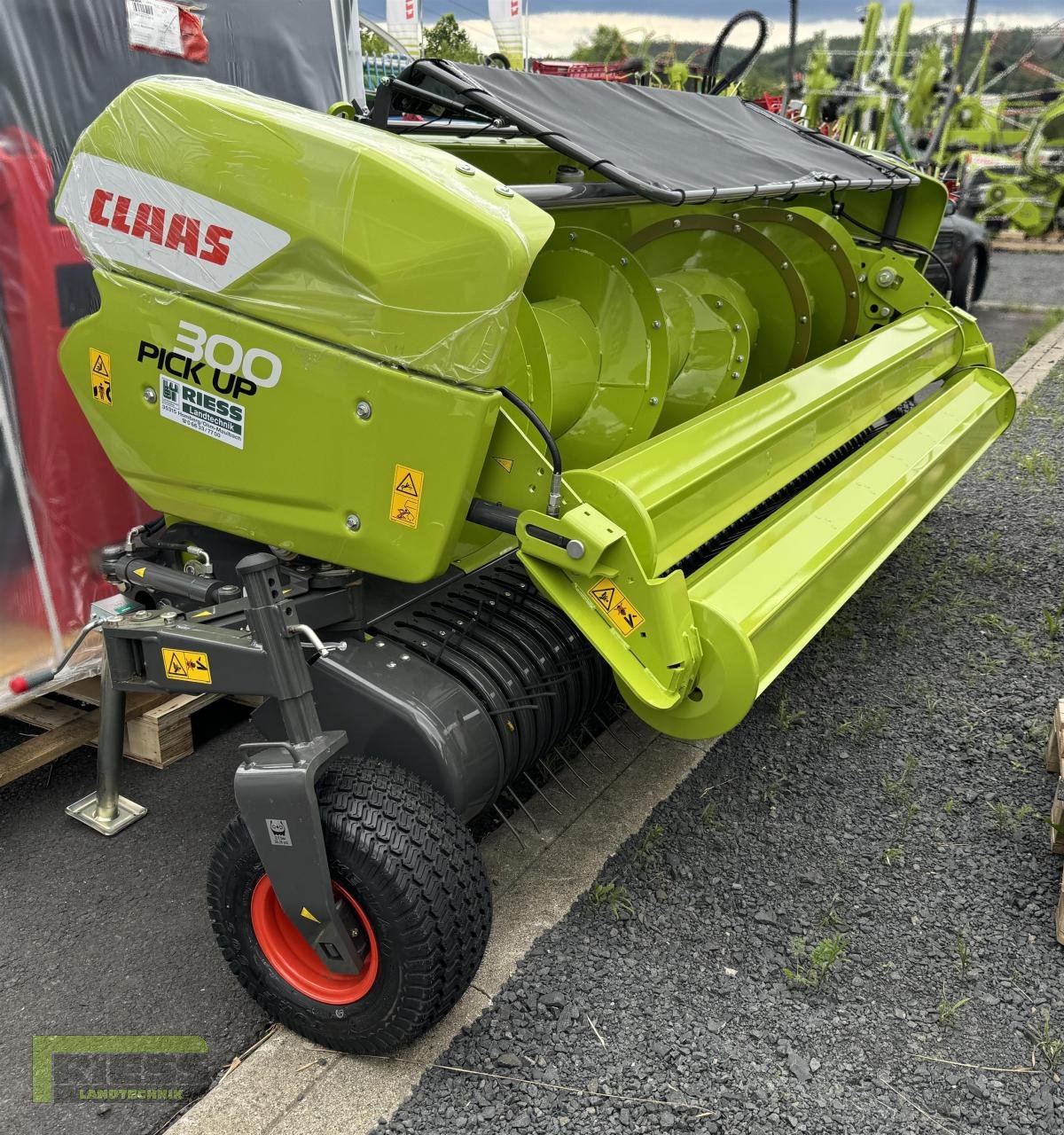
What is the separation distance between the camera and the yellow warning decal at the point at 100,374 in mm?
2381

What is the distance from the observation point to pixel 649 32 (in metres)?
12.4

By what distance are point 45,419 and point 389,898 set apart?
1.74m

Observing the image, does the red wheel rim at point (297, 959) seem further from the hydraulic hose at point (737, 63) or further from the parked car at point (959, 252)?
the parked car at point (959, 252)

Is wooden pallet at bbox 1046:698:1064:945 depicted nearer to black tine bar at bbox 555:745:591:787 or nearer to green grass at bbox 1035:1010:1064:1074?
green grass at bbox 1035:1010:1064:1074

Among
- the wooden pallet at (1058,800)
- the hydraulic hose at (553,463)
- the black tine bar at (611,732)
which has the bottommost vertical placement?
the black tine bar at (611,732)

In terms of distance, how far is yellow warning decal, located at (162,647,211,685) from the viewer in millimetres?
2090

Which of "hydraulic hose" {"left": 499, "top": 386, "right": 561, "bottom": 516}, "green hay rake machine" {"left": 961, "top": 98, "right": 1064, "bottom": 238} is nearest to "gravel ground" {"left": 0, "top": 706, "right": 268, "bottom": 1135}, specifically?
"hydraulic hose" {"left": 499, "top": 386, "right": 561, "bottom": 516}

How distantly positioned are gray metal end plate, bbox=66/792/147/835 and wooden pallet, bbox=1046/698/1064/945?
7.57ft

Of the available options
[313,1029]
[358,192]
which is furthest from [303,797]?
[358,192]

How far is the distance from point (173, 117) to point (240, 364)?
1.70 ft

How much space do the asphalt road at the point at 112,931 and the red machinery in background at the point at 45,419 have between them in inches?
21.6

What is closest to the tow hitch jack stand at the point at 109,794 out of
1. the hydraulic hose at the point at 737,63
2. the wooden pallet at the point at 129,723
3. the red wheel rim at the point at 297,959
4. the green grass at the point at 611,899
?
the wooden pallet at the point at 129,723

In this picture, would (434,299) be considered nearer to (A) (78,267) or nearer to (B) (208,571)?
(B) (208,571)

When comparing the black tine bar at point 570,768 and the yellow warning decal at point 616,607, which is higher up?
the yellow warning decal at point 616,607
